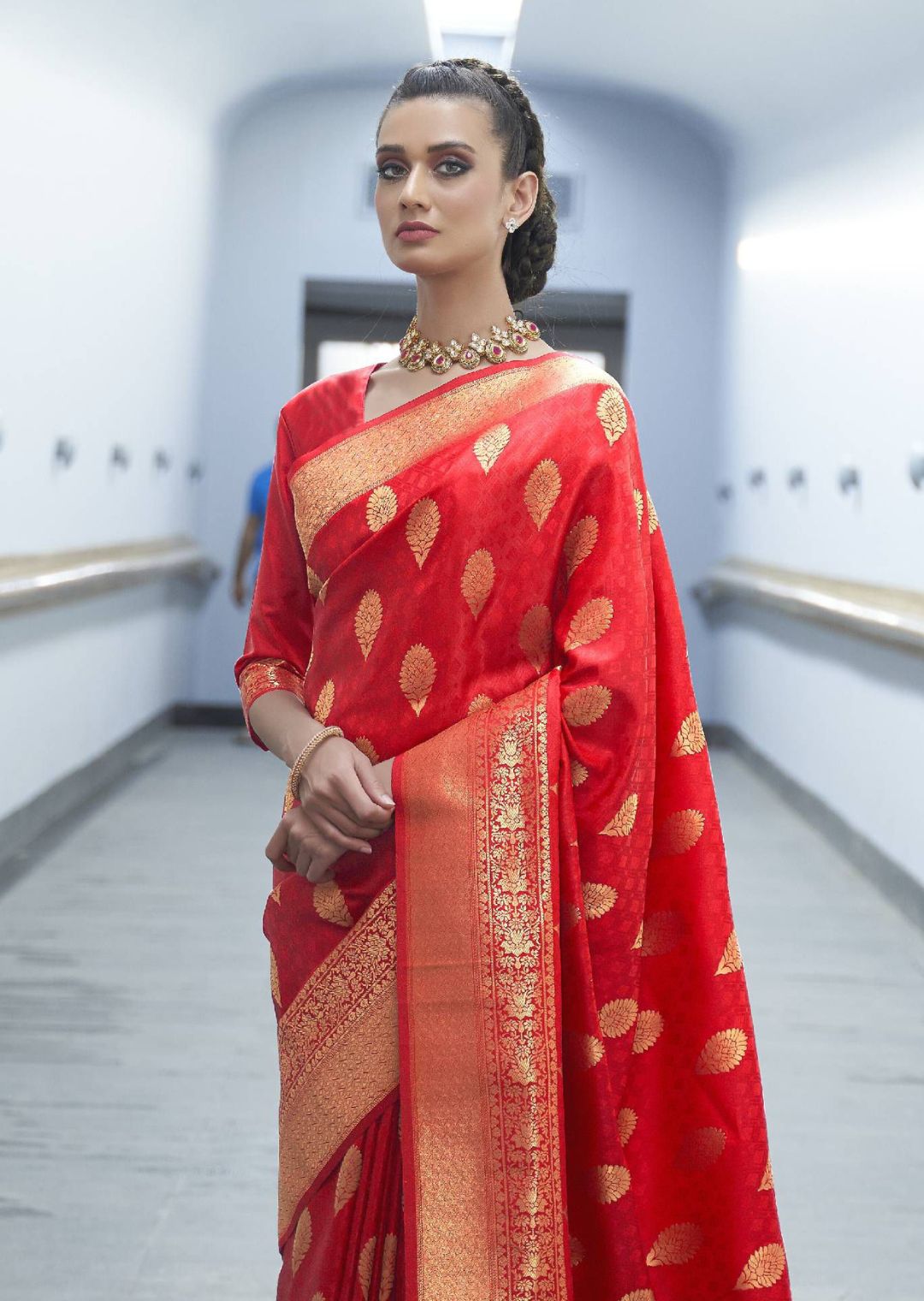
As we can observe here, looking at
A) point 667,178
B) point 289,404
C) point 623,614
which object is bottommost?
point 623,614

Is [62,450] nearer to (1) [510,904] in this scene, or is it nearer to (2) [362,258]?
(2) [362,258]

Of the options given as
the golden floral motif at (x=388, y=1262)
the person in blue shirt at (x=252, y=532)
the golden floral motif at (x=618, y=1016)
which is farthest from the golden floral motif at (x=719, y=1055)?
the person in blue shirt at (x=252, y=532)

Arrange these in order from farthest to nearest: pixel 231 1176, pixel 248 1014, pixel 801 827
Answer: pixel 801 827 < pixel 248 1014 < pixel 231 1176

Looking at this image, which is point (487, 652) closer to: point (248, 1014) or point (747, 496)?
point (248, 1014)

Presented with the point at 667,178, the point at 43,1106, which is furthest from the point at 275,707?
the point at 667,178

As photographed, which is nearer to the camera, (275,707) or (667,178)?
(275,707)

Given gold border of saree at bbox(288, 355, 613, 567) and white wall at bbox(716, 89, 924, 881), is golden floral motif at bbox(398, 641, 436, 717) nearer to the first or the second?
gold border of saree at bbox(288, 355, 613, 567)

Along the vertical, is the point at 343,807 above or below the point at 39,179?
below

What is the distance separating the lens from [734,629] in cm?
710

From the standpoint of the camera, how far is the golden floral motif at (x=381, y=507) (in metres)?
1.33

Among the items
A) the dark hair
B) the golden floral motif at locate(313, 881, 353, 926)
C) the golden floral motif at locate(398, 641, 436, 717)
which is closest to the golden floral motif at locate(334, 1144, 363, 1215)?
the golden floral motif at locate(313, 881, 353, 926)

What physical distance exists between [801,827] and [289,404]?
4.29 m

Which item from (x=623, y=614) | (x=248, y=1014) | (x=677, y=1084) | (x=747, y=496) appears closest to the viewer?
(x=623, y=614)

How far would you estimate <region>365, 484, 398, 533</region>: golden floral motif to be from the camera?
4.35 feet
